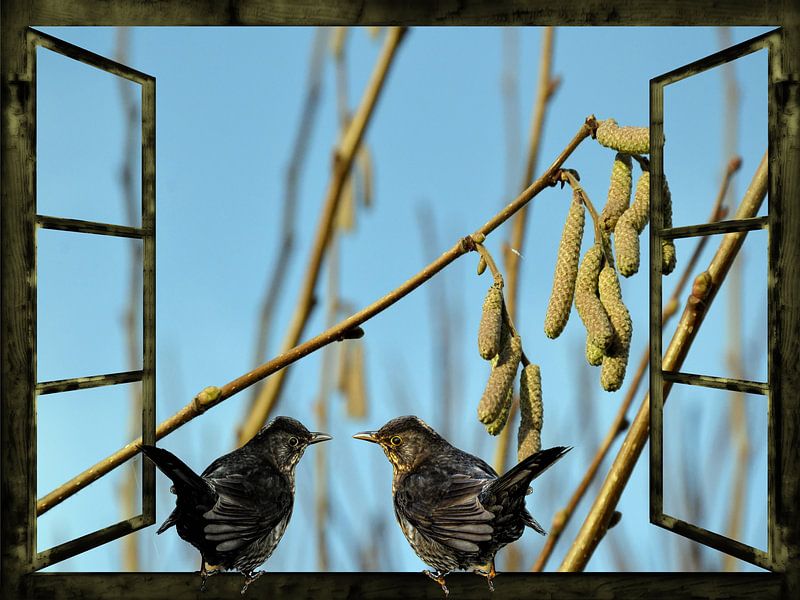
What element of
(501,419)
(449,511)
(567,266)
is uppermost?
(567,266)

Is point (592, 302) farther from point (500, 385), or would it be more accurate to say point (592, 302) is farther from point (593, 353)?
point (500, 385)

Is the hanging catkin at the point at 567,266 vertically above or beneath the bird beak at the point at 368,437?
above

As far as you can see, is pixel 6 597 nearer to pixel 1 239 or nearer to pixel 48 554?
pixel 48 554

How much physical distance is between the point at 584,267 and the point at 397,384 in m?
0.42

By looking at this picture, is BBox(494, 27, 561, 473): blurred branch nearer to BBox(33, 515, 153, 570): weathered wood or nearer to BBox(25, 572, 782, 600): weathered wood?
BBox(25, 572, 782, 600): weathered wood

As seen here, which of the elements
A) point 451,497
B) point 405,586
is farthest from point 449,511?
point 405,586

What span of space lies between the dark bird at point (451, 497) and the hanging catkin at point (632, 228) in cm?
29

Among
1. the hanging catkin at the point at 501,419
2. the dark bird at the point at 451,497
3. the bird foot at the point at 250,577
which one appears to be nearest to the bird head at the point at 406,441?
the dark bird at the point at 451,497

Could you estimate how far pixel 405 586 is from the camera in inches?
48.1

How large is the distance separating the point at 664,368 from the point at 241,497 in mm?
681

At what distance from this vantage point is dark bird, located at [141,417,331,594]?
114 centimetres

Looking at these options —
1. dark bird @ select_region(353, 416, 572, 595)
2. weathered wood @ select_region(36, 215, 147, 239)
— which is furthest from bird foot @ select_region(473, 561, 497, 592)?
weathered wood @ select_region(36, 215, 147, 239)

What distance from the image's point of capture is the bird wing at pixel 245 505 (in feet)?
3.85

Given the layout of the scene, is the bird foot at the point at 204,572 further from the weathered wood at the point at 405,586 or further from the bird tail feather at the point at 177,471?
the bird tail feather at the point at 177,471
